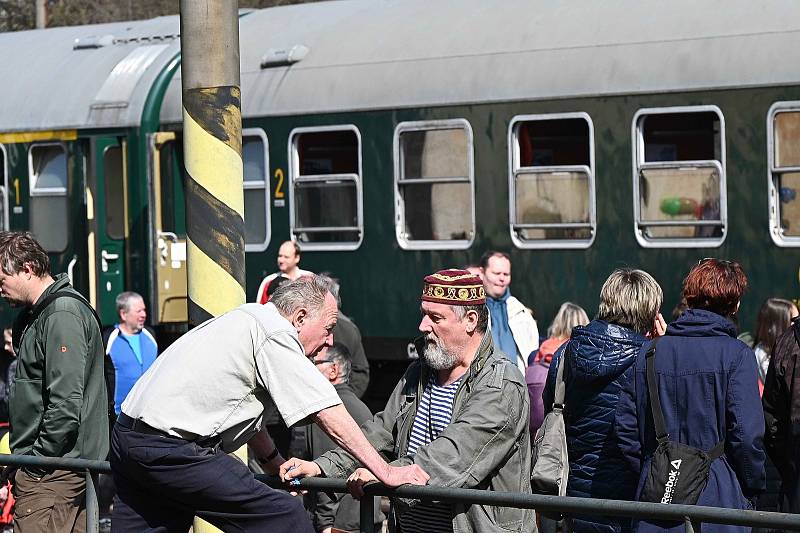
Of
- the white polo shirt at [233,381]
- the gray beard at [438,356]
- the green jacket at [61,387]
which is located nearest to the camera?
the white polo shirt at [233,381]

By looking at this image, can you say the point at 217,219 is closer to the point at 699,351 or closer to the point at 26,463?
the point at 26,463

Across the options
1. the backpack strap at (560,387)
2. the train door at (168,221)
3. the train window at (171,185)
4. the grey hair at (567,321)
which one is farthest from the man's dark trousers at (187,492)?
the train window at (171,185)

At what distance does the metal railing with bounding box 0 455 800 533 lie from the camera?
468 cm

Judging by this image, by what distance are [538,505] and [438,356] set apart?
2.95 ft

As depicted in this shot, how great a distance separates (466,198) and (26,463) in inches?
230

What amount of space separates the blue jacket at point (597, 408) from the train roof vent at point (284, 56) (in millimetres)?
7001

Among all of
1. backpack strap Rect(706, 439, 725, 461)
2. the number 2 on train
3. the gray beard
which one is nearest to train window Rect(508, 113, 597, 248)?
the number 2 on train

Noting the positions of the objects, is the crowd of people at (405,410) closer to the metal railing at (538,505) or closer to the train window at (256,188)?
the metal railing at (538,505)

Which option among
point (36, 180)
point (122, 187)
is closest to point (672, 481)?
point (122, 187)

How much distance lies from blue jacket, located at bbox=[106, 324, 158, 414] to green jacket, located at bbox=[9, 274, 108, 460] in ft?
14.1

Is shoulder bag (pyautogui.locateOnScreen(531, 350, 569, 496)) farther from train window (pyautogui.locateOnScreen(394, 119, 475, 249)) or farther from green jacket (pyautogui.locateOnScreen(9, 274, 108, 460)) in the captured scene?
train window (pyautogui.locateOnScreen(394, 119, 475, 249))

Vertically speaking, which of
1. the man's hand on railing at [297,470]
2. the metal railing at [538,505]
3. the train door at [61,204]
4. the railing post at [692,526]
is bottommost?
the railing post at [692,526]

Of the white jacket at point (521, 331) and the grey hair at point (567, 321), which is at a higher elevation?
the grey hair at point (567, 321)

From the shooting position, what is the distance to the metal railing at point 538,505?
4684 mm
